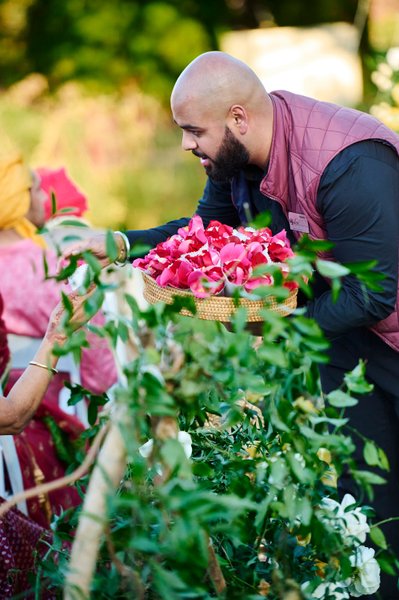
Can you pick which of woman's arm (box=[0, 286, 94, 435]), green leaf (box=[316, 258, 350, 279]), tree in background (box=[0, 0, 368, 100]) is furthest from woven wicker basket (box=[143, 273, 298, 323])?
tree in background (box=[0, 0, 368, 100])

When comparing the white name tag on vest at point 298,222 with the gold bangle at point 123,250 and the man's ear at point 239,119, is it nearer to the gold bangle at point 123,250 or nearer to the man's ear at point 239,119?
the man's ear at point 239,119

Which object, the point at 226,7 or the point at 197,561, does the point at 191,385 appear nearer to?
the point at 197,561

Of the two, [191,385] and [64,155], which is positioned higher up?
[191,385]

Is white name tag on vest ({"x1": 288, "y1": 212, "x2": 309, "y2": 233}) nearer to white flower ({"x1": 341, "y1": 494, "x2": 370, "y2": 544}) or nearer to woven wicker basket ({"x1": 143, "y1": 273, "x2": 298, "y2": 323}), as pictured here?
woven wicker basket ({"x1": 143, "y1": 273, "x2": 298, "y2": 323})

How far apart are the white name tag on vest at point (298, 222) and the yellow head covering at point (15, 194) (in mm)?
1797

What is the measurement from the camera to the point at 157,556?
133cm

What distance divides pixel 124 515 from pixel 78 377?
2060 millimetres

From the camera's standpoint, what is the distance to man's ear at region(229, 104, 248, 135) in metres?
2.26

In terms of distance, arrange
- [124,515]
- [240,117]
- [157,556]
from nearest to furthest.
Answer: [157,556], [124,515], [240,117]

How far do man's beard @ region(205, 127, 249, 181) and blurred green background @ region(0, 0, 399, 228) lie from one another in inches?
244

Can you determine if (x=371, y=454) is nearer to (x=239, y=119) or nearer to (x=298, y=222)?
(x=298, y=222)

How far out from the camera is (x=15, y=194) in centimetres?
389

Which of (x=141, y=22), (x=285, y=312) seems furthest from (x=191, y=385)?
(x=141, y=22)

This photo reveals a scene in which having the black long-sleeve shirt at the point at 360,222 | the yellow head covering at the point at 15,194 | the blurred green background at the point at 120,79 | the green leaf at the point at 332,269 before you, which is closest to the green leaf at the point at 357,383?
the green leaf at the point at 332,269
